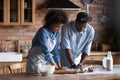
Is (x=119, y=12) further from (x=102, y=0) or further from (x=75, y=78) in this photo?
(x=75, y=78)

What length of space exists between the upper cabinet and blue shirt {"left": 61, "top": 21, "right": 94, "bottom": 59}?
5.77 ft

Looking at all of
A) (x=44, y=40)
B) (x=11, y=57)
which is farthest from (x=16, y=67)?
(x=11, y=57)

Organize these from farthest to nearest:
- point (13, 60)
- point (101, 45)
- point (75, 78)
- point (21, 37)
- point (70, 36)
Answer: point (101, 45) < point (21, 37) < point (13, 60) < point (70, 36) < point (75, 78)

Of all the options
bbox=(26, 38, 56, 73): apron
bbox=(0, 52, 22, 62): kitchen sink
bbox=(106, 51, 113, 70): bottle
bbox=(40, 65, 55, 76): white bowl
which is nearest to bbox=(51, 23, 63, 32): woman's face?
bbox=(26, 38, 56, 73): apron

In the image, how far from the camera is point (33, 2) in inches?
202

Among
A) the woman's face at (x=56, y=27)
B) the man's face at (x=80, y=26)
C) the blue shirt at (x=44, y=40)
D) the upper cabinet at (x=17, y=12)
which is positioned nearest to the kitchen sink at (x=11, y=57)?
the upper cabinet at (x=17, y=12)

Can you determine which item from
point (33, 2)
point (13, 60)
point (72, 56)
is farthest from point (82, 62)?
point (33, 2)

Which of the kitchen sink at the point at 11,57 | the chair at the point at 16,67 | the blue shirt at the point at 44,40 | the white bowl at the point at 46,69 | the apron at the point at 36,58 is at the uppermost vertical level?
the blue shirt at the point at 44,40

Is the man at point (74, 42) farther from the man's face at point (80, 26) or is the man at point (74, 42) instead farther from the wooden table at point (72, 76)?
the wooden table at point (72, 76)

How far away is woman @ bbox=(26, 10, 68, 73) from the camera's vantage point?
2.88 meters

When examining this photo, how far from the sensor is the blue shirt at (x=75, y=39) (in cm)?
346

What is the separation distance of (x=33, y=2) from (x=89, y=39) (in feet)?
6.19

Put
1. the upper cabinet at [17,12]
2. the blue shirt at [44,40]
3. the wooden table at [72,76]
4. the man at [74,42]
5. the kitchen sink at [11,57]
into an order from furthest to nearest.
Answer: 1. the upper cabinet at [17,12]
2. the kitchen sink at [11,57]
3. the man at [74,42]
4. the blue shirt at [44,40]
5. the wooden table at [72,76]

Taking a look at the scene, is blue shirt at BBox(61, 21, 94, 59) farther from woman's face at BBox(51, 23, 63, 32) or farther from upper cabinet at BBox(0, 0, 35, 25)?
upper cabinet at BBox(0, 0, 35, 25)
